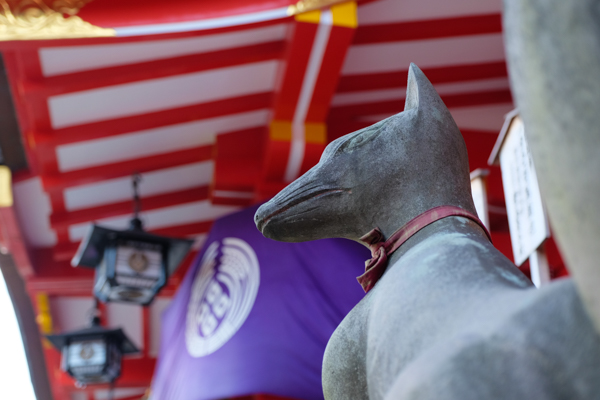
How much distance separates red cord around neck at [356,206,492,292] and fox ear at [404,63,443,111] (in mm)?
201

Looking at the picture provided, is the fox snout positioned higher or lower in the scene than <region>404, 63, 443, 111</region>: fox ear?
lower

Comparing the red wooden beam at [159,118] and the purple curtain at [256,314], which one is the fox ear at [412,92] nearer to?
the purple curtain at [256,314]

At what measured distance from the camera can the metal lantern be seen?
459 cm

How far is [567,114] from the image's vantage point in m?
0.68

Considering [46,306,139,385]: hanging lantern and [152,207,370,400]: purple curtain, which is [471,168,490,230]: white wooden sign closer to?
[152,207,370,400]: purple curtain

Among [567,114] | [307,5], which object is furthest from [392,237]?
[307,5]

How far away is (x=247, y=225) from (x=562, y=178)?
11.2 ft

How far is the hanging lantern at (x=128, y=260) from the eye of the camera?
3863 millimetres

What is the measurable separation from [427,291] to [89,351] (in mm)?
4202

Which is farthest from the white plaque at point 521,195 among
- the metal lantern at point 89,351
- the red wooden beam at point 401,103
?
the metal lantern at point 89,351

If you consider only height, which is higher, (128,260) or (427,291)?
(427,291)

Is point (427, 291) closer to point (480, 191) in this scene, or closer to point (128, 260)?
point (480, 191)

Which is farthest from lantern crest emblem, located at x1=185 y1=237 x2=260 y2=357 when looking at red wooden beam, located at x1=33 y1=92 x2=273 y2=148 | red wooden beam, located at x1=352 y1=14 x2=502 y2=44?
red wooden beam, located at x1=352 y1=14 x2=502 y2=44

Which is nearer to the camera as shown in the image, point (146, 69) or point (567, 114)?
point (567, 114)
